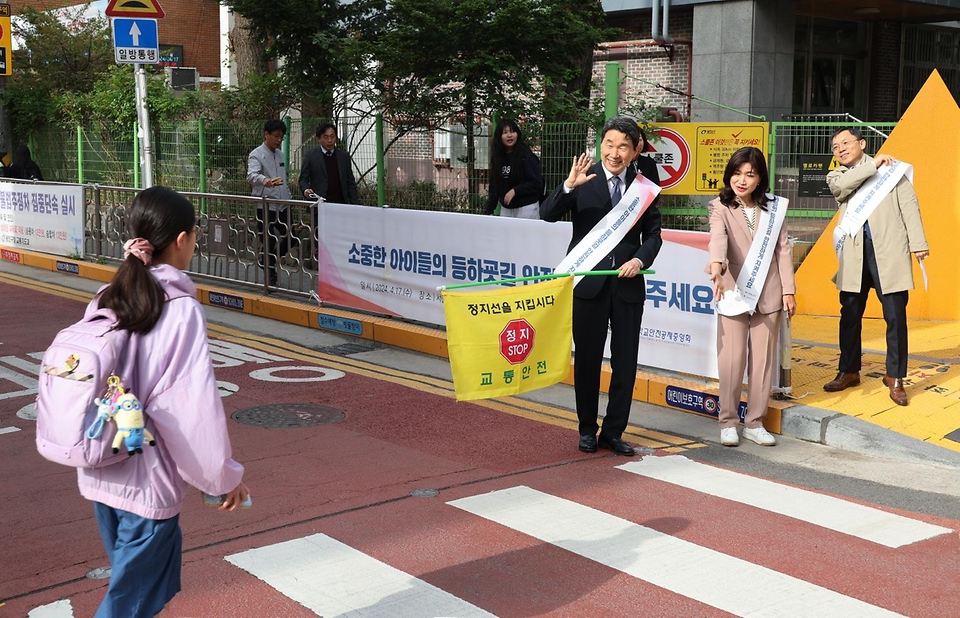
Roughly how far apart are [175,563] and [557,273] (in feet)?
12.0

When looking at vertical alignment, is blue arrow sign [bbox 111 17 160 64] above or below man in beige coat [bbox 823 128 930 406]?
above

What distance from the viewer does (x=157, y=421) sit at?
3180mm

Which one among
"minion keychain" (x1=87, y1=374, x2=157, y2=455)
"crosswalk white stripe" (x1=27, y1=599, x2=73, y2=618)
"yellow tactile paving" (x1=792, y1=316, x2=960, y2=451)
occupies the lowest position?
"crosswalk white stripe" (x1=27, y1=599, x2=73, y2=618)

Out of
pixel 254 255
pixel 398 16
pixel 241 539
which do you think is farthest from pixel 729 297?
pixel 398 16

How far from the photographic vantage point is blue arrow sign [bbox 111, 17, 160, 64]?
1224cm

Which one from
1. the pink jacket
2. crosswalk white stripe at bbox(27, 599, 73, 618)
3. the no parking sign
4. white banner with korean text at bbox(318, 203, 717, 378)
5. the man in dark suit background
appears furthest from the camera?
the man in dark suit background

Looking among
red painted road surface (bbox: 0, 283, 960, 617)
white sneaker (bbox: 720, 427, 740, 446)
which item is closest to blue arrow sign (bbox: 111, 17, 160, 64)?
red painted road surface (bbox: 0, 283, 960, 617)

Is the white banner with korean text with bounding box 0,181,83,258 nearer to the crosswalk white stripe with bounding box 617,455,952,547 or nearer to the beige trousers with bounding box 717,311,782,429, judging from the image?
the beige trousers with bounding box 717,311,782,429

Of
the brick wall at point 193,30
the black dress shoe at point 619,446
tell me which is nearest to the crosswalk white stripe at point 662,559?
the black dress shoe at point 619,446

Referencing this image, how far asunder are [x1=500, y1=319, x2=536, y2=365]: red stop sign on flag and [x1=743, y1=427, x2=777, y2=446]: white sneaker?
1830 millimetres

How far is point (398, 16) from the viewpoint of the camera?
14.5m

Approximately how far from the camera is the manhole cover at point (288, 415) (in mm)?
7586

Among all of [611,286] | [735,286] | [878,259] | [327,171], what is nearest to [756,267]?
[735,286]

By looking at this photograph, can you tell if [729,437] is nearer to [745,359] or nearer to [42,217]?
[745,359]
